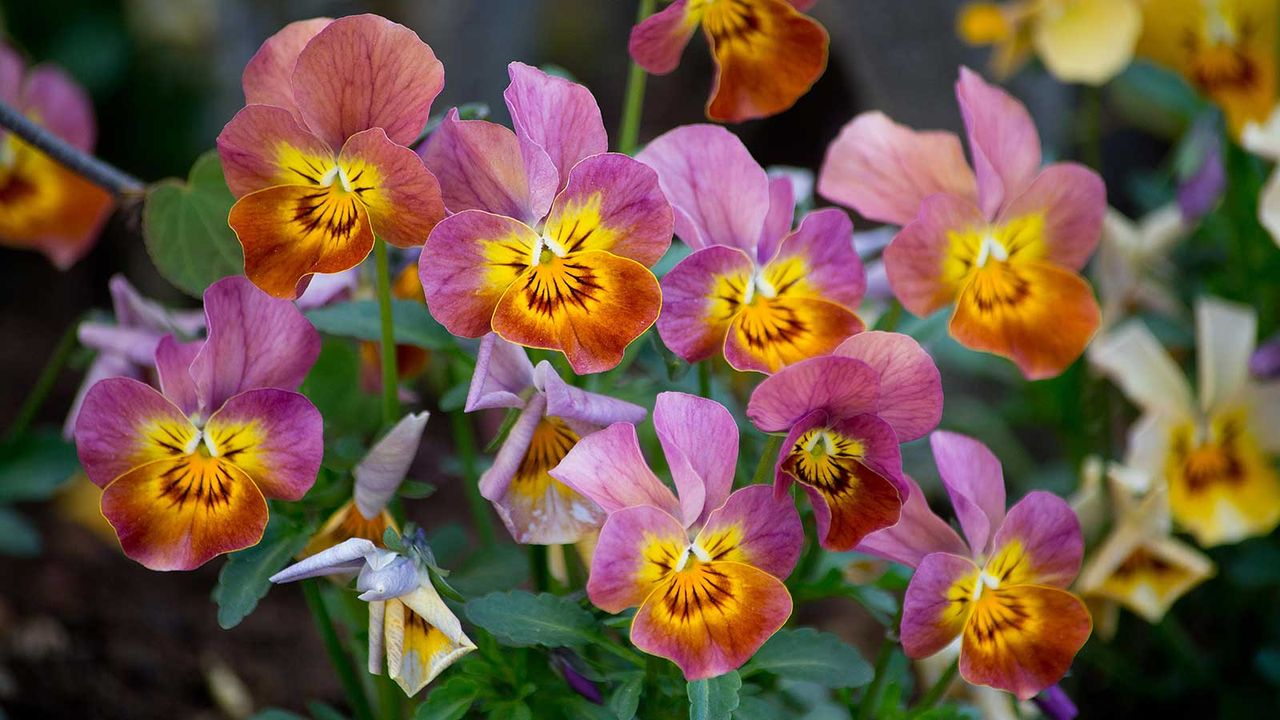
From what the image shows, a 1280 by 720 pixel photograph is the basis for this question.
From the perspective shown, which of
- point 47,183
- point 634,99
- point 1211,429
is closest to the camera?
point 634,99

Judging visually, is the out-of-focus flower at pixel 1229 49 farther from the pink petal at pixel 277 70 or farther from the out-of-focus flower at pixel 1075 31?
the pink petal at pixel 277 70

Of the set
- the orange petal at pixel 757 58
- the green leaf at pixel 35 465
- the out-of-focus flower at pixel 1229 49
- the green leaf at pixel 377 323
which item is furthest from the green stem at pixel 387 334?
the out-of-focus flower at pixel 1229 49

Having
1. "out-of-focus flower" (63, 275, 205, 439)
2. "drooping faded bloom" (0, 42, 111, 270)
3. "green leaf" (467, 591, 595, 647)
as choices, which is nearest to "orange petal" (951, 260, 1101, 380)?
"green leaf" (467, 591, 595, 647)

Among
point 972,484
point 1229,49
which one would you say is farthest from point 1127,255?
point 972,484

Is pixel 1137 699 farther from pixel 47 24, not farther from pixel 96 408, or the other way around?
pixel 47 24

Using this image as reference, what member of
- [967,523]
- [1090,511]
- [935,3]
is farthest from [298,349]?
[935,3]

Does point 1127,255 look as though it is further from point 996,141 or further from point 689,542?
point 689,542
